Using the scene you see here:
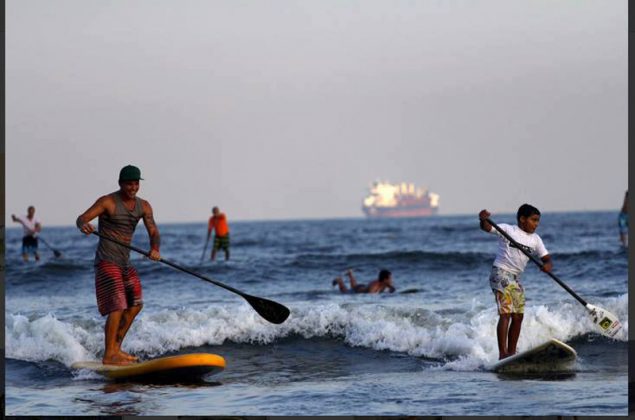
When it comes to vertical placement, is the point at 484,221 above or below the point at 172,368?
above

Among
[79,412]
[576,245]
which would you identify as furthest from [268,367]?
[576,245]

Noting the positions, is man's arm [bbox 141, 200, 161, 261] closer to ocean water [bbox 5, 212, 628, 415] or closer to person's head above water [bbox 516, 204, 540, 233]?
ocean water [bbox 5, 212, 628, 415]

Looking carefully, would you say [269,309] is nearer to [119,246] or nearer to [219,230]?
Result: [119,246]

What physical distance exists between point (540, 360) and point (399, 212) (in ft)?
415

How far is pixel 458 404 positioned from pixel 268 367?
273cm

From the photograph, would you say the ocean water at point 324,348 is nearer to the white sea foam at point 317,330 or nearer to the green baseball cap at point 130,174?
the white sea foam at point 317,330

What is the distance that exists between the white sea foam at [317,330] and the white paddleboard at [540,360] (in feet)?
4.61

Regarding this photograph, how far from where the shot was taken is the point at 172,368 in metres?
8.14

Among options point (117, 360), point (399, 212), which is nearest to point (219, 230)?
point (117, 360)

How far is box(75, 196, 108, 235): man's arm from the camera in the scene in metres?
7.70

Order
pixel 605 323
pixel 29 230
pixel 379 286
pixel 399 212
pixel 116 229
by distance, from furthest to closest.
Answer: pixel 399 212, pixel 29 230, pixel 379 286, pixel 605 323, pixel 116 229

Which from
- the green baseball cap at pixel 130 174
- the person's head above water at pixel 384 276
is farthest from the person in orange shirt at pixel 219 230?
the green baseball cap at pixel 130 174

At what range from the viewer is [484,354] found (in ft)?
30.9

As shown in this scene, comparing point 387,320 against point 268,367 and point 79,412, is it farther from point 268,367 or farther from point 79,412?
point 79,412
